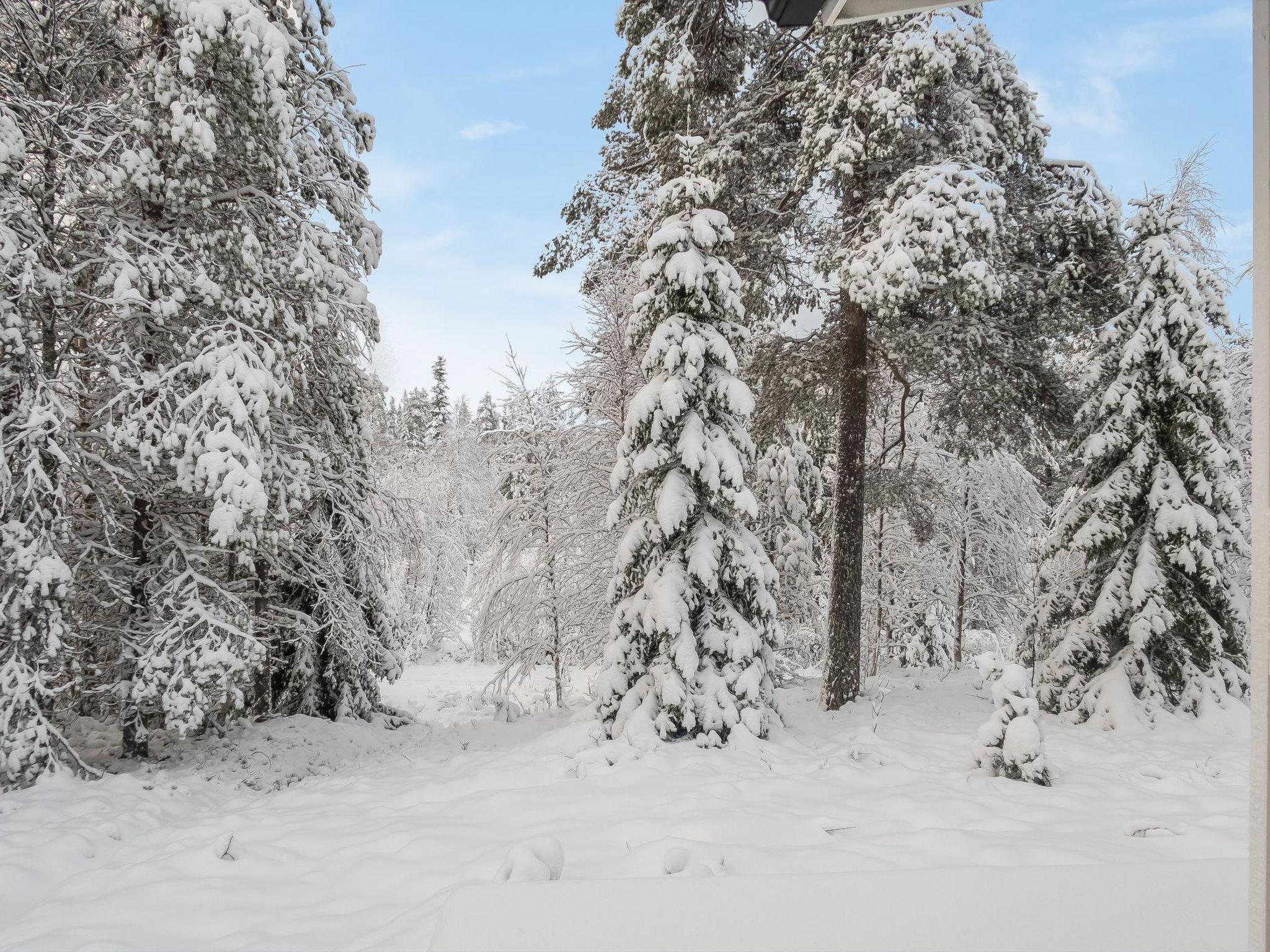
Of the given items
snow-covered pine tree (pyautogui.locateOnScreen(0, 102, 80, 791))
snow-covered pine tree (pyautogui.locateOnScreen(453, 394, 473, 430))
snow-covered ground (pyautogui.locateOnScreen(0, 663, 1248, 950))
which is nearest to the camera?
snow-covered ground (pyautogui.locateOnScreen(0, 663, 1248, 950))

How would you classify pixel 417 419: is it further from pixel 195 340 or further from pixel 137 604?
pixel 195 340

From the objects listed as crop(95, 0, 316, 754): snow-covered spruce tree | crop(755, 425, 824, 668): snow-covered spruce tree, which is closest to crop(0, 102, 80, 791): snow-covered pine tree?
crop(95, 0, 316, 754): snow-covered spruce tree

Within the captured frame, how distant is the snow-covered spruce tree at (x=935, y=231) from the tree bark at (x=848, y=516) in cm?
2

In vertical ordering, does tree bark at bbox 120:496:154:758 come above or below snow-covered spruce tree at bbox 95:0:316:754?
below

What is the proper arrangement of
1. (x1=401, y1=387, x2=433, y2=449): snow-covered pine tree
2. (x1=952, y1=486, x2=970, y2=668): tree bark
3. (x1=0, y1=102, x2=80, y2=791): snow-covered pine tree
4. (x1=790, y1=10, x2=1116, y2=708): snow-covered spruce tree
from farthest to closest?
(x1=401, y1=387, x2=433, y2=449): snow-covered pine tree → (x1=952, y1=486, x2=970, y2=668): tree bark → (x1=790, y1=10, x2=1116, y2=708): snow-covered spruce tree → (x1=0, y1=102, x2=80, y2=791): snow-covered pine tree

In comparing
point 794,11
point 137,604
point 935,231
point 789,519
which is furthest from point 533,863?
point 789,519

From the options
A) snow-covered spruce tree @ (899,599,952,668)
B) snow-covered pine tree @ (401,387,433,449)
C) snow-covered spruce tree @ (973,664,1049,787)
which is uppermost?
snow-covered pine tree @ (401,387,433,449)

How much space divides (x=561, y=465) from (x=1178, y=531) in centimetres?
864

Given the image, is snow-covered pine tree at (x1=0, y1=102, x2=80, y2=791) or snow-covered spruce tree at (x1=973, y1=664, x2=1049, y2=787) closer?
snow-covered spruce tree at (x1=973, y1=664, x2=1049, y2=787)

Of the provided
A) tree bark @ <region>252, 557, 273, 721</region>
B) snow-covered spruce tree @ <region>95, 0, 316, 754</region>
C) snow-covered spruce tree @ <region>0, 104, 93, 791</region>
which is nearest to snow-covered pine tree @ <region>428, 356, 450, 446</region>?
tree bark @ <region>252, 557, 273, 721</region>

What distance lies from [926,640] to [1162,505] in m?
11.2

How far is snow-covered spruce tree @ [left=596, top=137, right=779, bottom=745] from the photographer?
7.41 metres

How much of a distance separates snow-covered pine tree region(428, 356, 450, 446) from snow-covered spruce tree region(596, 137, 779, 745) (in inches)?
1620

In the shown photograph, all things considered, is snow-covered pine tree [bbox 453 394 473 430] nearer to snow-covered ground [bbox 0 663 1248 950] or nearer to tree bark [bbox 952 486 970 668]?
tree bark [bbox 952 486 970 668]
